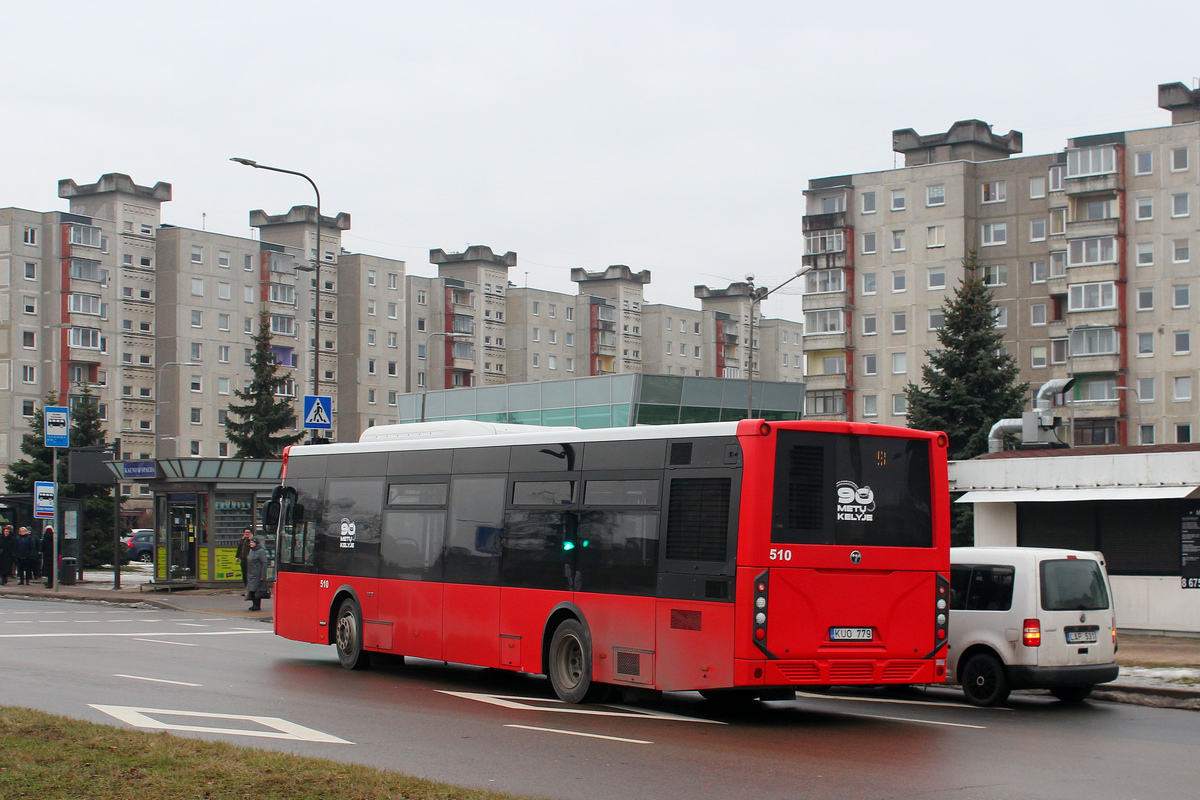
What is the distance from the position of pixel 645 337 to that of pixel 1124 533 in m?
121

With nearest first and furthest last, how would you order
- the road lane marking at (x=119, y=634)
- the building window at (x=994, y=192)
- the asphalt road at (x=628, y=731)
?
the asphalt road at (x=628, y=731)
the road lane marking at (x=119, y=634)
the building window at (x=994, y=192)

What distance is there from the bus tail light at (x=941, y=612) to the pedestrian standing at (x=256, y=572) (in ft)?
67.5

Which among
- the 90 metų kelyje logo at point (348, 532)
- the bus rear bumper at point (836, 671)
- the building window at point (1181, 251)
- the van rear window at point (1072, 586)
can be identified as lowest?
the bus rear bumper at point (836, 671)

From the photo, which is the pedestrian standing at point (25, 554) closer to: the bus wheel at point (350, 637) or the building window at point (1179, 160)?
the bus wheel at point (350, 637)

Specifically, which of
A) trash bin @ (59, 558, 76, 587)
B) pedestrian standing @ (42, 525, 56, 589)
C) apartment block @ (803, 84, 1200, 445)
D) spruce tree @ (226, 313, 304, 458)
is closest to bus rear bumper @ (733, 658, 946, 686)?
pedestrian standing @ (42, 525, 56, 589)

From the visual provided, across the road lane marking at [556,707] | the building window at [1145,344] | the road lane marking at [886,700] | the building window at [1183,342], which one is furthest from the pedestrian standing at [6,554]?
the building window at [1183,342]

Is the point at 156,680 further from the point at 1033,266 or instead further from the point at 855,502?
the point at 1033,266

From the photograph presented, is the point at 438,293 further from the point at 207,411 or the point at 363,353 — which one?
the point at 207,411

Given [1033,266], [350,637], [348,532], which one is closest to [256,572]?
[348,532]

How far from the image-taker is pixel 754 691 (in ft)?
46.2

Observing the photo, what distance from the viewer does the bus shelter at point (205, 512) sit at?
36688mm

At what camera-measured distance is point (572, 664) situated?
14.8 metres

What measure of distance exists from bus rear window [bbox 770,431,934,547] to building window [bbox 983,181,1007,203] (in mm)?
79646

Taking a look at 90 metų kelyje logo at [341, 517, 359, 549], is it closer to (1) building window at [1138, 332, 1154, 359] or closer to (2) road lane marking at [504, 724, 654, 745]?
(2) road lane marking at [504, 724, 654, 745]
